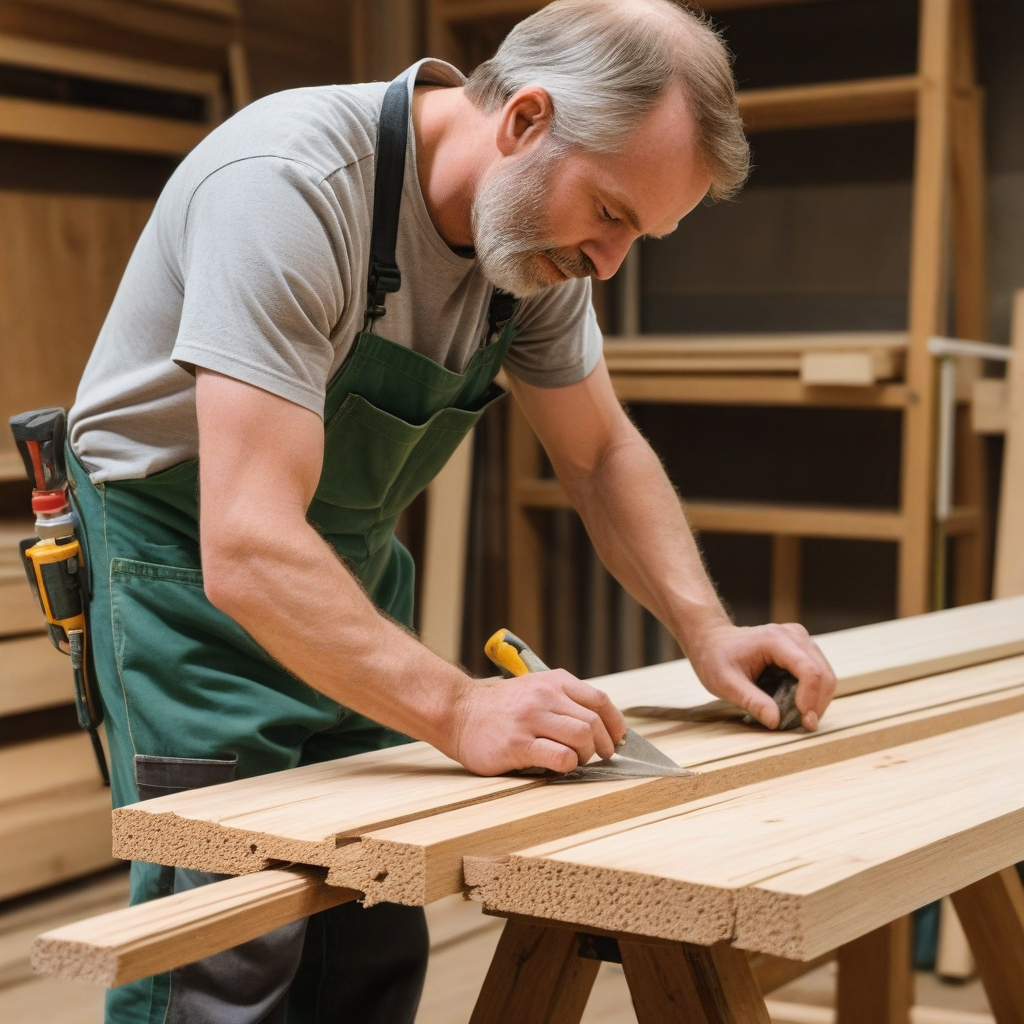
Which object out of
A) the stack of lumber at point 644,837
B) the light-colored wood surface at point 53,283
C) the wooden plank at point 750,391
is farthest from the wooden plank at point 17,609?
the stack of lumber at point 644,837

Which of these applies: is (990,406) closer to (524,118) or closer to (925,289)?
(925,289)

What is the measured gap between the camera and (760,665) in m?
1.73

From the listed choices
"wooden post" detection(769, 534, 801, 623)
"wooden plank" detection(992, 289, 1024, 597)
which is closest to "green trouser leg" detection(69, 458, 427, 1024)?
"wooden plank" detection(992, 289, 1024, 597)

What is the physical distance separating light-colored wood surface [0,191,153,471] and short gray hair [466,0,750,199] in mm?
2323

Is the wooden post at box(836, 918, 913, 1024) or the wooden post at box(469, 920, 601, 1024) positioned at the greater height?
A: the wooden post at box(469, 920, 601, 1024)

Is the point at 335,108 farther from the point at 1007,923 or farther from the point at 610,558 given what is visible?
the point at 1007,923

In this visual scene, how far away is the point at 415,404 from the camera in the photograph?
1.67 meters

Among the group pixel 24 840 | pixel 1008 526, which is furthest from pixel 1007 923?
pixel 24 840

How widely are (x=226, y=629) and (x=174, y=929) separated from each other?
22.4 inches

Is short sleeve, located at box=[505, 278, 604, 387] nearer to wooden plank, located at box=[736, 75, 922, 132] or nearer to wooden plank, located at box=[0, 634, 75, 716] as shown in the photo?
wooden plank, located at box=[736, 75, 922, 132]

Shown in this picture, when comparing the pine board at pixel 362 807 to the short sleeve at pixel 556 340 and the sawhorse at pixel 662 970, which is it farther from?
the short sleeve at pixel 556 340

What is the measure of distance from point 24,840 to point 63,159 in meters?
1.72

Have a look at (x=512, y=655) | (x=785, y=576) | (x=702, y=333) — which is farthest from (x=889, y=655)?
(x=702, y=333)

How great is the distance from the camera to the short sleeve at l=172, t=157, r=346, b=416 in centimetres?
133
